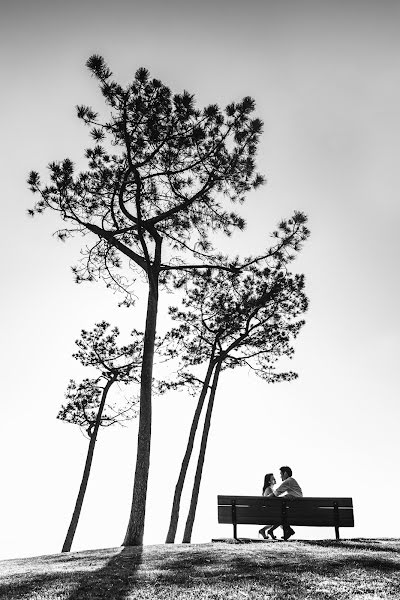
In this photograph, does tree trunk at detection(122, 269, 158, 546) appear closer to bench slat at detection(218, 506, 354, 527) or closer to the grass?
the grass

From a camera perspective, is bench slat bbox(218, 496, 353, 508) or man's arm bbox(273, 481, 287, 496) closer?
bench slat bbox(218, 496, 353, 508)

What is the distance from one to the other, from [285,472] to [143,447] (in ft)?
10.5

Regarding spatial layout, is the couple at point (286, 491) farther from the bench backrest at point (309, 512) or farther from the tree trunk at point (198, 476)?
the tree trunk at point (198, 476)

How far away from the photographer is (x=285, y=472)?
1213cm

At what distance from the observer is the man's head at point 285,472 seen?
1210 cm

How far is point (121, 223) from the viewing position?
14055mm

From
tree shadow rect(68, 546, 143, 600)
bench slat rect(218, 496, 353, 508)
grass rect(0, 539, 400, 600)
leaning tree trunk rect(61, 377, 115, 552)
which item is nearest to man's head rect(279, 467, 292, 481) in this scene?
bench slat rect(218, 496, 353, 508)

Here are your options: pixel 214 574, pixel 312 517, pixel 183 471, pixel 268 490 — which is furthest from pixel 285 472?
pixel 183 471

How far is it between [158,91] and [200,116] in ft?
3.67

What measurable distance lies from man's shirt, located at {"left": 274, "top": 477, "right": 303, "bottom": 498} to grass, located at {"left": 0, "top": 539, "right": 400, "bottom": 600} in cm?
194

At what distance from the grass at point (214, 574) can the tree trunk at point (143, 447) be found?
45.5 inches

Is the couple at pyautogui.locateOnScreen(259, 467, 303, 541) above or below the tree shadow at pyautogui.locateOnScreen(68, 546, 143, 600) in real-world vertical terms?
above

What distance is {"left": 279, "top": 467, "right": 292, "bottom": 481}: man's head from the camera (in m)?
12.1

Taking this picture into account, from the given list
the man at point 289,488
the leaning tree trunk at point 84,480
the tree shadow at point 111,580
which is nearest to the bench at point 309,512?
the man at point 289,488
